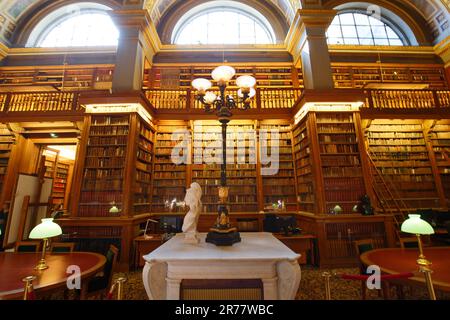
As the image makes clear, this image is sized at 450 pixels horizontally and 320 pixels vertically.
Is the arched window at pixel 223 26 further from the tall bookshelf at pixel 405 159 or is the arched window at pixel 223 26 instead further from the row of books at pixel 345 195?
the row of books at pixel 345 195

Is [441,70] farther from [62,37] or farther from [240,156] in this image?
[62,37]

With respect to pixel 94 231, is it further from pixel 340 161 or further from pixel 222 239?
pixel 340 161

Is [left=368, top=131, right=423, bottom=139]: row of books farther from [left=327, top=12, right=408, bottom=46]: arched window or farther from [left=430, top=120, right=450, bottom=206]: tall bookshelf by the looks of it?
[left=327, top=12, right=408, bottom=46]: arched window

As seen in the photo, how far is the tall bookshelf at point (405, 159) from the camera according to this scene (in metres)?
5.55

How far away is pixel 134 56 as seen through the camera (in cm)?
512

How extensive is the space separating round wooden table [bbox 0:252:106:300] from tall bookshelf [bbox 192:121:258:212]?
3232mm

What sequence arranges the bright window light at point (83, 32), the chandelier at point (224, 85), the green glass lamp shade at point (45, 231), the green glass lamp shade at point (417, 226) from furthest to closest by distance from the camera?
the bright window light at point (83, 32), the chandelier at point (224, 85), the green glass lamp shade at point (45, 231), the green glass lamp shade at point (417, 226)

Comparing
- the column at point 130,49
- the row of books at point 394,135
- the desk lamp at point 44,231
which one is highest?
the column at point 130,49

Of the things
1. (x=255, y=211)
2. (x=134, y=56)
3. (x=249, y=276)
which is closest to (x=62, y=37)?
(x=134, y=56)

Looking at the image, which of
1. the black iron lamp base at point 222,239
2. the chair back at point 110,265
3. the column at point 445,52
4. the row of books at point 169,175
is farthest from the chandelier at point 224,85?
the column at point 445,52

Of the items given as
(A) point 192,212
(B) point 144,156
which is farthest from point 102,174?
(A) point 192,212

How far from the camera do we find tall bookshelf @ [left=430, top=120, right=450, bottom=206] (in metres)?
5.61

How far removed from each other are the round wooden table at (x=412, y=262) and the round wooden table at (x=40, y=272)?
8.74ft

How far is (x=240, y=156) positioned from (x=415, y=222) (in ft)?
13.2
